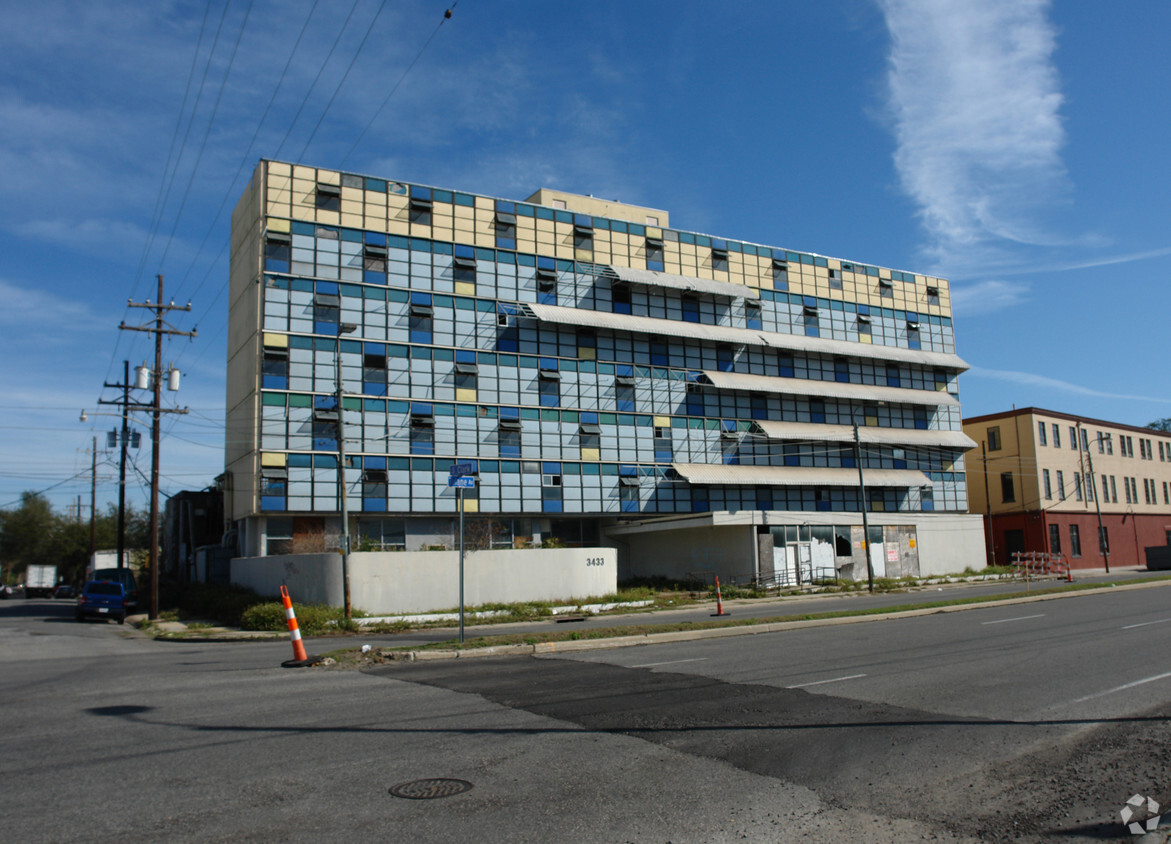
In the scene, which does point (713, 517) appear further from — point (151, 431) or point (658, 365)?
point (151, 431)

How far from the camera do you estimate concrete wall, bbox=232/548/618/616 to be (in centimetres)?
2984

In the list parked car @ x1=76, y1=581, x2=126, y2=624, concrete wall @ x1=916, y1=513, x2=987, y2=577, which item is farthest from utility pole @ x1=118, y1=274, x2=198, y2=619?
concrete wall @ x1=916, y1=513, x2=987, y2=577

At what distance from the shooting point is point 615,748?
301 inches

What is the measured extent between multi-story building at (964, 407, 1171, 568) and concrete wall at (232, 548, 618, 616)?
36544 millimetres

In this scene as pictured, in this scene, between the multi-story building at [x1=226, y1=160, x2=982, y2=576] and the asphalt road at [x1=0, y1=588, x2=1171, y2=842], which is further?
the multi-story building at [x1=226, y1=160, x2=982, y2=576]

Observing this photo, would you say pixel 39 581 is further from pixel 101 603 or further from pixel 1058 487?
pixel 1058 487

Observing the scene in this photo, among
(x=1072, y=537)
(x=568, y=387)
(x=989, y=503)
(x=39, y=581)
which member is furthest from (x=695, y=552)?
(x=39, y=581)

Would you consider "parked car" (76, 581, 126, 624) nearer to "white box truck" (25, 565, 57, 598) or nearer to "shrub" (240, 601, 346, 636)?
"shrub" (240, 601, 346, 636)

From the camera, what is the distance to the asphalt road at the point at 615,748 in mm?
5668

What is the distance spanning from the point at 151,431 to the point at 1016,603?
105 ft

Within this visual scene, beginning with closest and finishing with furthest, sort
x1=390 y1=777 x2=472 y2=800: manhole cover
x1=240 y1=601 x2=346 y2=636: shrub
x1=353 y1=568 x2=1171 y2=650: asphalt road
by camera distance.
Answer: x1=390 y1=777 x2=472 y2=800: manhole cover
x1=353 y1=568 x2=1171 y2=650: asphalt road
x1=240 y1=601 x2=346 y2=636: shrub

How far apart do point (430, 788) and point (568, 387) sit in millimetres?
38533

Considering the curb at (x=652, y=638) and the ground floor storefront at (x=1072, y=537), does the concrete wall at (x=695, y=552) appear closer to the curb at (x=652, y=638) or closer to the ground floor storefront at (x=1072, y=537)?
Answer: the curb at (x=652, y=638)

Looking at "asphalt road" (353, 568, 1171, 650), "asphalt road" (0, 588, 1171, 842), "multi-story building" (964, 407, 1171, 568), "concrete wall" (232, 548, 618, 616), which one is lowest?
"asphalt road" (353, 568, 1171, 650)
